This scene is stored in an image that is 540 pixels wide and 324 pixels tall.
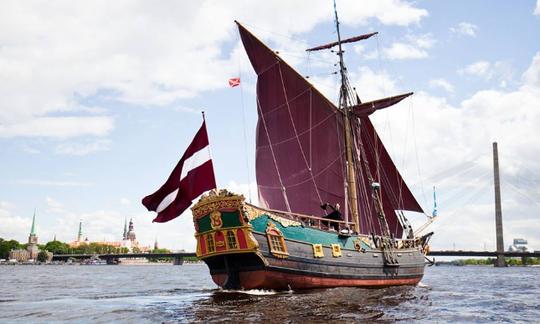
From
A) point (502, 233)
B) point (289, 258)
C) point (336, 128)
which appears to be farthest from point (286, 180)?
point (502, 233)

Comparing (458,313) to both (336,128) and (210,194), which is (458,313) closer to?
(210,194)

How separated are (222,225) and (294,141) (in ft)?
39.0

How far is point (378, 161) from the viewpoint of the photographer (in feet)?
123

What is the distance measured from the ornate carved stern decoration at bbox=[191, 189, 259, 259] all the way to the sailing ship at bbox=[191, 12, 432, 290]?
0.16 ft

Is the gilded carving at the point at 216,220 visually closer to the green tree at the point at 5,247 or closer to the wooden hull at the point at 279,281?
the wooden hull at the point at 279,281

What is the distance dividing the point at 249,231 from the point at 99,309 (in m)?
7.16

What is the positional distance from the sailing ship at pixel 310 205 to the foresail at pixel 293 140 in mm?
67

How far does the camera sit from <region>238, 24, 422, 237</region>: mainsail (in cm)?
3372

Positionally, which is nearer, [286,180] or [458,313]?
[458,313]

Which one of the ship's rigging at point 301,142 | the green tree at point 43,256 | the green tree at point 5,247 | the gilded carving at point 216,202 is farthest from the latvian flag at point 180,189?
the green tree at point 5,247

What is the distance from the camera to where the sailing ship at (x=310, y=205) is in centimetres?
2386

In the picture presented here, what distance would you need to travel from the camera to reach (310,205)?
112ft

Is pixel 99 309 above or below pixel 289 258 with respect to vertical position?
below

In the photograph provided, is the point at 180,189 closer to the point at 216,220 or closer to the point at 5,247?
the point at 216,220
